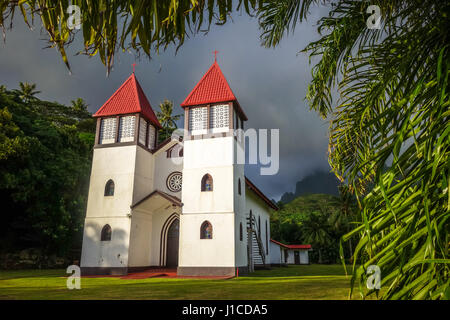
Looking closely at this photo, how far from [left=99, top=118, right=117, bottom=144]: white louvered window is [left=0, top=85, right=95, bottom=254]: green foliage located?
3.95 meters

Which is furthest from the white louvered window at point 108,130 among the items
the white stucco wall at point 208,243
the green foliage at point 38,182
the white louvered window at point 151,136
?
the white stucco wall at point 208,243

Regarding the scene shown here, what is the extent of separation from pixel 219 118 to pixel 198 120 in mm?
1118

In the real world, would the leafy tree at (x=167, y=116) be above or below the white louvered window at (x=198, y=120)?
above

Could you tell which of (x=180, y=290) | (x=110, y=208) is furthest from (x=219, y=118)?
(x=180, y=290)

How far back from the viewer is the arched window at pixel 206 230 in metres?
14.9

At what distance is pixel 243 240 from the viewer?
15.9 metres

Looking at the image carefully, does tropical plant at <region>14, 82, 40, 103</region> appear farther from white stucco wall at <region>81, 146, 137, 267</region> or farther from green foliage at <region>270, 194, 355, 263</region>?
green foliage at <region>270, 194, 355, 263</region>

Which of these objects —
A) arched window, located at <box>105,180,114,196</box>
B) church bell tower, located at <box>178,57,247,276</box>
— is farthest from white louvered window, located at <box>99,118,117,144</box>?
church bell tower, located at <box>178,57,247,276</box>

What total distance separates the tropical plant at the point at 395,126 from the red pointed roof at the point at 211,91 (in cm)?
1250

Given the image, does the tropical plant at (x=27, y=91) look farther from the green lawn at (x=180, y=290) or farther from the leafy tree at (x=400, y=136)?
the leafy tree at (x=400, y=136)

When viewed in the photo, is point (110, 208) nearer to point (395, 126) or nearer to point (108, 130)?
point (108, 130)

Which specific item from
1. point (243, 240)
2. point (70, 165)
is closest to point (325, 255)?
point (243, 240)
